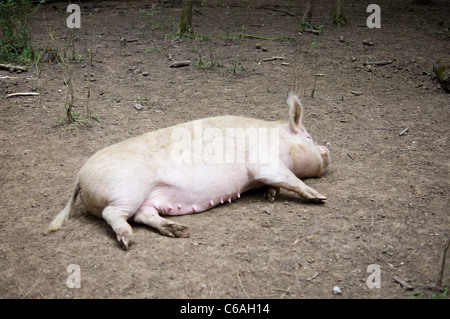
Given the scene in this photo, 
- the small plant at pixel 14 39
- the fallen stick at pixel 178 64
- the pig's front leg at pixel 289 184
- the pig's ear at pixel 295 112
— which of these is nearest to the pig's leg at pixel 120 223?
the pig's front leg at pixel 289 184

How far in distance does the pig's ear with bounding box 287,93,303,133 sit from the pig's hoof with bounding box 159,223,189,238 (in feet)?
4.38

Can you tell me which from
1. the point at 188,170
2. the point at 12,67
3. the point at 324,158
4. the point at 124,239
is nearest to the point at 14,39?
the point at 12,67

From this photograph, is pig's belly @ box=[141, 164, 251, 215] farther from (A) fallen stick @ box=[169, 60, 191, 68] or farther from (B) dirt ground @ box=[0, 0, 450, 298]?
(A) fallen stick @ box=[169, 60, 191, 68]

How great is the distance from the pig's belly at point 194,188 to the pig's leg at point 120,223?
230mm

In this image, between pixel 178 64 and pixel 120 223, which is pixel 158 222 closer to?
pixel 120 223

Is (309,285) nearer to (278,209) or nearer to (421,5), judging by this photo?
(278,209)

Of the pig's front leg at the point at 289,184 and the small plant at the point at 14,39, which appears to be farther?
the small plant at the point at 14,39

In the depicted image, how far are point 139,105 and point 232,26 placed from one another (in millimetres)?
3927

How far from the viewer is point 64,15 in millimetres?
9414

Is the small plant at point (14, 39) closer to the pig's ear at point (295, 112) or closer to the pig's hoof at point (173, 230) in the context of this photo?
the pig's ear at point (295, 112)

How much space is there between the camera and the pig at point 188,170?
3.04 metres

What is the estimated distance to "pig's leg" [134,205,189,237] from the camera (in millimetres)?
3012
